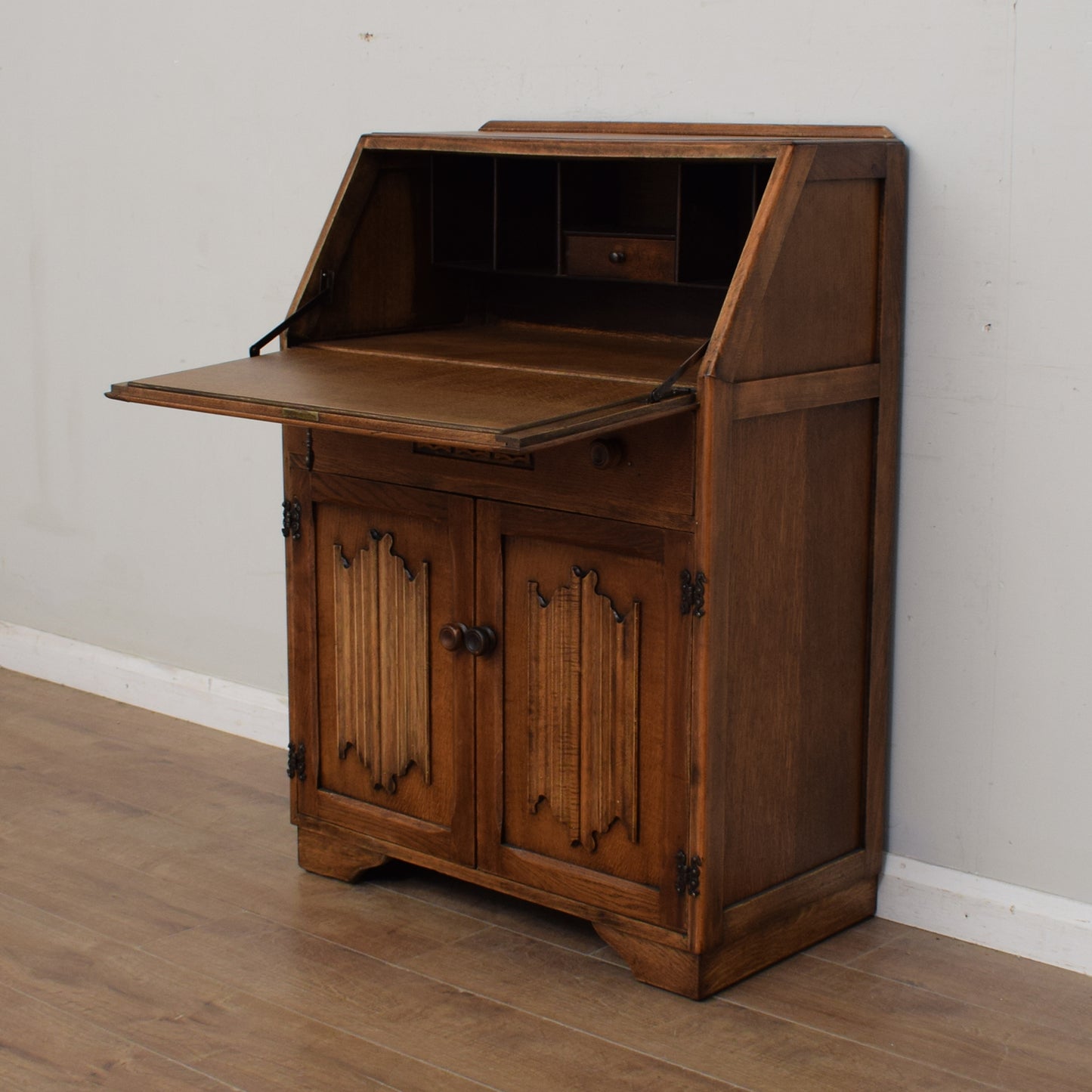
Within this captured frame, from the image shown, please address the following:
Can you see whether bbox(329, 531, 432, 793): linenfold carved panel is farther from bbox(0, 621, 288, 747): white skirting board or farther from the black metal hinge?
bbox(0, 621, 288, 747): white skirting board

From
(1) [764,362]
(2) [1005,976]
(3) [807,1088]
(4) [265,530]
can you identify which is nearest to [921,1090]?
(3) [807,1088]

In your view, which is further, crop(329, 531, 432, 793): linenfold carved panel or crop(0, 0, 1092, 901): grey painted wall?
crop(329, 531, 432, 793): linenfold carved panel

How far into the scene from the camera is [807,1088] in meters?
2.56

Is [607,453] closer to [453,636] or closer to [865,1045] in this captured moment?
[453,636]

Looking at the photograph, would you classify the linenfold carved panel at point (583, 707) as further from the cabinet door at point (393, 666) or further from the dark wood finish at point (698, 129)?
the dark wood finish at point (698, 129)

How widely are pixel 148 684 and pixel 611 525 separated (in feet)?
6.69

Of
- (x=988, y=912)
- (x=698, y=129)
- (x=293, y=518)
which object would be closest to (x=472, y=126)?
(x=698, y=129)

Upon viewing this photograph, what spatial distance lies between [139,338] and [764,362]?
212 cm

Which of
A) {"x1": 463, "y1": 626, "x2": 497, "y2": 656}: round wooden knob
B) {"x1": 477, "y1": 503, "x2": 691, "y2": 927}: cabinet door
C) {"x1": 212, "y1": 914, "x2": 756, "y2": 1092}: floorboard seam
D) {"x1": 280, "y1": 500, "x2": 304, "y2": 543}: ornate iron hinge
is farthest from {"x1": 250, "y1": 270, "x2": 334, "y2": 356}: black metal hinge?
{"x1": 212, "y1": 914, "x2": 756, "y2": 1092}: floorboard seam

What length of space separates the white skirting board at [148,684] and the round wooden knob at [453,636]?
1.20 metres

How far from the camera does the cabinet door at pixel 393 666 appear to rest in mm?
3072

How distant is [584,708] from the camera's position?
2.91 meters

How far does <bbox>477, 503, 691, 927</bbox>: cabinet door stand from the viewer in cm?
280

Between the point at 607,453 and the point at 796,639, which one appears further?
the point at 796,639
